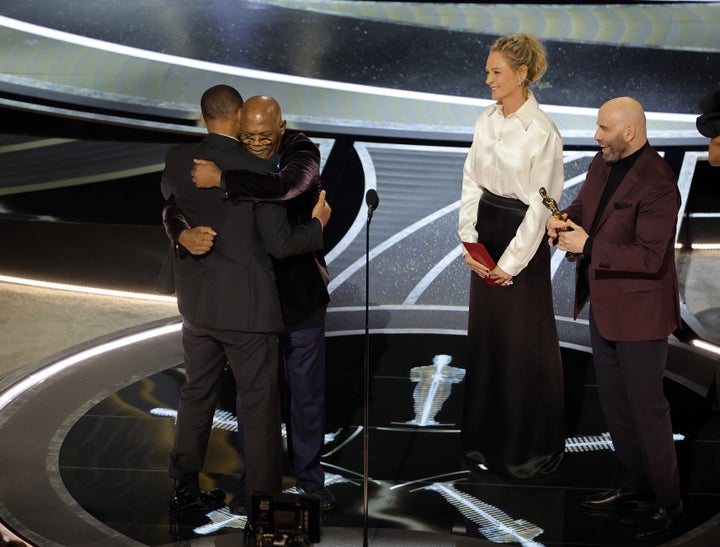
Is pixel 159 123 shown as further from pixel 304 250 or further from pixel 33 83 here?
pixel 304 250

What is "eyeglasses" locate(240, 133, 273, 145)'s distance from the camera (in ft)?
13.2

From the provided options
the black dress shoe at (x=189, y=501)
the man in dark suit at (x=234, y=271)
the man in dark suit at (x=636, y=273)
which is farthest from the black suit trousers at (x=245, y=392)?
the man in dark suit at (x=636, y=273)

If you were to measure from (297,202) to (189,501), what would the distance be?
46.7 inches

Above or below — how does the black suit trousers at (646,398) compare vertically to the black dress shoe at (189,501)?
above

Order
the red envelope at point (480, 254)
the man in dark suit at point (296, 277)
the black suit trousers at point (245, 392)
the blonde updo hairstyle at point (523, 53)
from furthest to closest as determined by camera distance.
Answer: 1. the red envelope at point (480, 254)
2. the blonde updo hairstyle at point (523, 53)
3. the black suit trousers at point (245, 392)
4. the man in dark suit at point (296, 277)

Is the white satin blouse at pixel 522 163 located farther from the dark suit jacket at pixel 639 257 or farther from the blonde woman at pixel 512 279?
the dark suit jacket at pixel 639 257

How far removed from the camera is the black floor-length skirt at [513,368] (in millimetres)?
4559

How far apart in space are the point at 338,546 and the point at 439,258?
3624mm

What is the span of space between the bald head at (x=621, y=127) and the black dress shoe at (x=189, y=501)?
194 cm

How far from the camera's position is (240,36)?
1126cm

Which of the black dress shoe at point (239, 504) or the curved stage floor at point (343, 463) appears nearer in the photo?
the curved stage floor at point (343, 463)

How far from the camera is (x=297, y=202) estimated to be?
4.18 m

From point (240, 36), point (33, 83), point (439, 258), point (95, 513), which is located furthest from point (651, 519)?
point (240, 36)

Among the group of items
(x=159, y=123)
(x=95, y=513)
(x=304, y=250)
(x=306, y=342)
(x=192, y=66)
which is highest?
(x=192, y=66)
